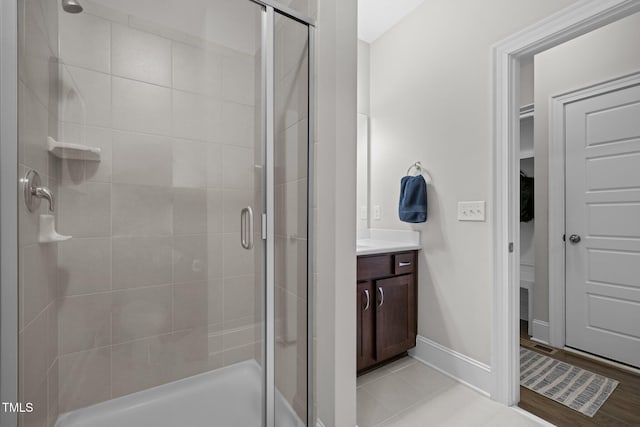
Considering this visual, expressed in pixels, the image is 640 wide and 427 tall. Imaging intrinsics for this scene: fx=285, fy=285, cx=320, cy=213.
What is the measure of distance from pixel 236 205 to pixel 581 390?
2.35 meters

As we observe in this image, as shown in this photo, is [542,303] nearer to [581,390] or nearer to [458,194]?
[581,390]

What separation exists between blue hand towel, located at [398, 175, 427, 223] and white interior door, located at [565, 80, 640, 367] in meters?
1.27

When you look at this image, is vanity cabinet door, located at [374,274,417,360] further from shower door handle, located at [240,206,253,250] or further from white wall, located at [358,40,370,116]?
white wall, located at [358,40,370,116]

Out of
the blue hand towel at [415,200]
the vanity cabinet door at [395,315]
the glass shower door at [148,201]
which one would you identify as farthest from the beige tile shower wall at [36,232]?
the blue hand towel at [415,200]

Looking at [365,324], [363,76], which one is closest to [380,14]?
[363,76]

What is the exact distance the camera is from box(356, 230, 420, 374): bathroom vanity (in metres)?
1.86

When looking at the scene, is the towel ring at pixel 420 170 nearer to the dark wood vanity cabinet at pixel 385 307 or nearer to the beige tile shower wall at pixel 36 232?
the dark wood vanity cabinet at pixel 385 307

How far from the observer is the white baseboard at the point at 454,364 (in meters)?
1.74

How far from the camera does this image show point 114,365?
3.73 feet

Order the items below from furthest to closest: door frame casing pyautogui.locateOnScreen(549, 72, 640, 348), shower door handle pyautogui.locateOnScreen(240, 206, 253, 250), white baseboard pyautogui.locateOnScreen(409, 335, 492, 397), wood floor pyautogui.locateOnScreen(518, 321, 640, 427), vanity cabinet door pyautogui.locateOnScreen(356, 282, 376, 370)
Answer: door frame casing pyautogui.locateOnScreen(549, 72, 640, 348) < vanity cabinet door pyautogui.locateOnScreen(356, 282, 376, 370) < white baseboard pyautogui.locateOnScreen(409, 335, 492, 397) < wood floor pyautogui.locateOnScreen(518, 321, 640, 427) < shower door handle pyautogui.locateOnScreen(240, 206, 253, 250)

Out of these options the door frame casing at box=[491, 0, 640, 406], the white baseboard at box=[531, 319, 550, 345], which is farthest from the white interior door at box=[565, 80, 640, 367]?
the door frame casing at box=[491, 0, 640, 406]

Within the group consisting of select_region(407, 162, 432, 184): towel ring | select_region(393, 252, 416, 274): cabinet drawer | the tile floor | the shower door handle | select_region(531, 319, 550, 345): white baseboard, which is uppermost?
select_region(407, 162, 432, 184): towel ring

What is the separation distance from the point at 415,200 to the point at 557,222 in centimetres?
129

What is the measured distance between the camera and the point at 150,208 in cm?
115
